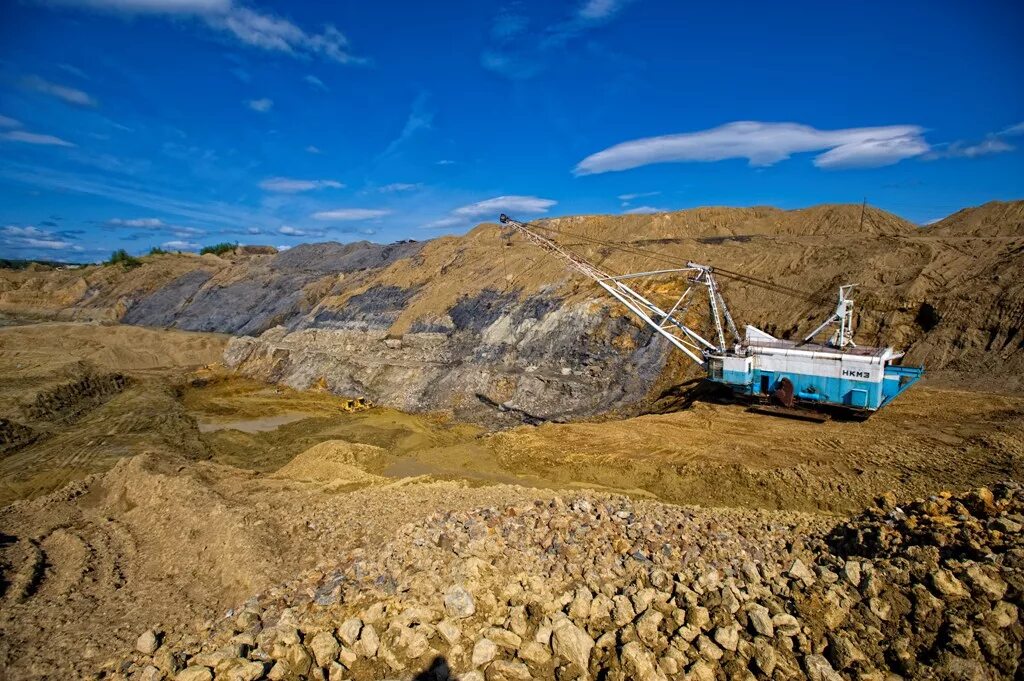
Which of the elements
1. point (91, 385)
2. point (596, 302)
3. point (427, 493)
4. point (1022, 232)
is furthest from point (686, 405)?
point (91, 385)

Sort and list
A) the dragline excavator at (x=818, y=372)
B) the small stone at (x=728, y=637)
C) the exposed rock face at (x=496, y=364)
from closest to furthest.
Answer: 1. the small stone at (x=728, y=637)
2. the dragline excavator at (x=818, y=372)
3. the exposed rock face at (x=496, y=364)

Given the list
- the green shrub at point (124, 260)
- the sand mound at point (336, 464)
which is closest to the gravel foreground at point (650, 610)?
the sand mound at point (336, 464)

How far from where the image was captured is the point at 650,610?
6371 millimetres

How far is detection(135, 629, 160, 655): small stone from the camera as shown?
22.1 ft

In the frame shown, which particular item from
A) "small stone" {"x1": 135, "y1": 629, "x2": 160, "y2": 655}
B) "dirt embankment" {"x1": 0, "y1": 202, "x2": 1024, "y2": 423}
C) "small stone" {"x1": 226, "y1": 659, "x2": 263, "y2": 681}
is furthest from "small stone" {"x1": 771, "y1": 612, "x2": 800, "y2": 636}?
"dirt embankment" {"x1": 0, "y1": 202, "x2": 1024, "y2": 423}

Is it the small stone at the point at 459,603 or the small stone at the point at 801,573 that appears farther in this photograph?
the small stone at the point at 459,603

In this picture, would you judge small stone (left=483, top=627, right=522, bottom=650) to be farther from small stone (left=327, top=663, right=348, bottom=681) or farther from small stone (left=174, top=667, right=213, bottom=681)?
small stone (left=174, top=667, right=213, bottom=681)

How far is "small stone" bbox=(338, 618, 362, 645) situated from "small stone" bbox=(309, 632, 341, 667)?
3.8 inches

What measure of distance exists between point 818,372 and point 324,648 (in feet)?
45.5

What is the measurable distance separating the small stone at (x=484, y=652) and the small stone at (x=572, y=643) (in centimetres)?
70

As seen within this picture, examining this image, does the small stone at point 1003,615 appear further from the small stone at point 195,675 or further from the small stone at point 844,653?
the small stone at point 195,675

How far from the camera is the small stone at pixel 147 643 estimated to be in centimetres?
675

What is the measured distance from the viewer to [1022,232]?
23.5m

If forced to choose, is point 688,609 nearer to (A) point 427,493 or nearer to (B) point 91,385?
(A) point 427,493
